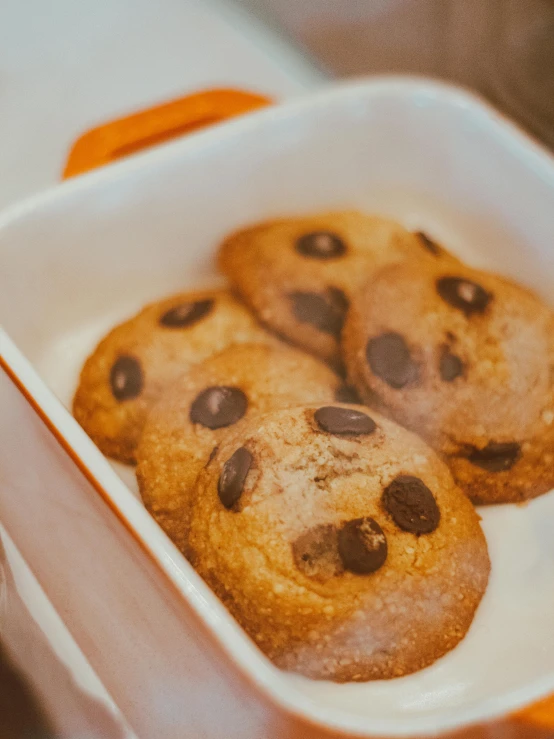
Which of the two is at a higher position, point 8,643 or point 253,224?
point 253,224

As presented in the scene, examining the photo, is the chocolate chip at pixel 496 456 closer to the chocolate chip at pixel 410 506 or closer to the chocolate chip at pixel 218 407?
the chocolate chip at pixel 410 506

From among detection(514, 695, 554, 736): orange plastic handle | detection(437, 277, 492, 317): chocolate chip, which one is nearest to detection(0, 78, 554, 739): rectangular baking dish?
detection(514, 695, 554, 736): orange plastic handle

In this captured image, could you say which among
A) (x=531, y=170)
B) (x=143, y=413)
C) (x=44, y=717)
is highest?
(x=531, y=170)

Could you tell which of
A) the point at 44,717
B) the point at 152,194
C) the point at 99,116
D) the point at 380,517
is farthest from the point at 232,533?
the point at 99,116

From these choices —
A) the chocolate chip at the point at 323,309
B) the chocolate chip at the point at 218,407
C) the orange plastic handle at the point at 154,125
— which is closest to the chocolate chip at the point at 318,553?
the chocolate chip at the point at 218,407

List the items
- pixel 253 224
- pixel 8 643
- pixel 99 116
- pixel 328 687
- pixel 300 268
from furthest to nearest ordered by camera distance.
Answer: pixel 99 116 < pixel 253 224 < pixel 300 268 < pixel 8 643 < pixel 328 687

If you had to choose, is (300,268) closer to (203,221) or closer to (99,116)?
(203,221)

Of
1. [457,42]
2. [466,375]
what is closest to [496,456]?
[466,375]
